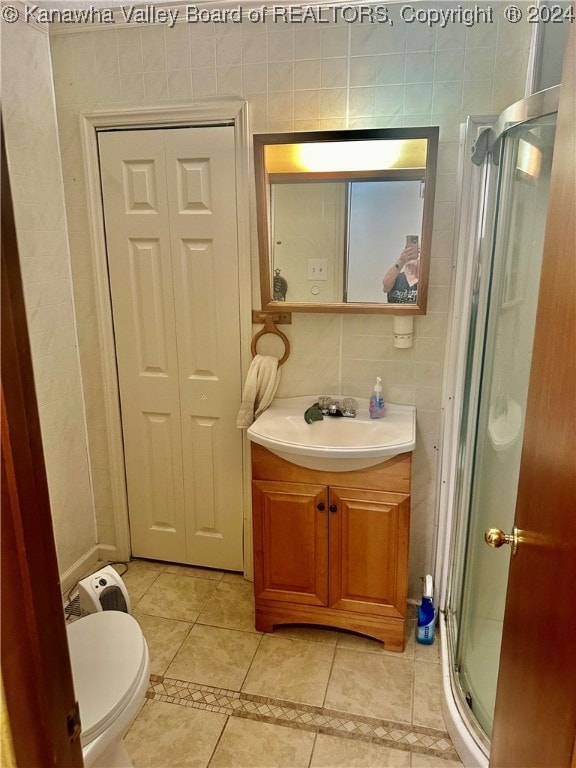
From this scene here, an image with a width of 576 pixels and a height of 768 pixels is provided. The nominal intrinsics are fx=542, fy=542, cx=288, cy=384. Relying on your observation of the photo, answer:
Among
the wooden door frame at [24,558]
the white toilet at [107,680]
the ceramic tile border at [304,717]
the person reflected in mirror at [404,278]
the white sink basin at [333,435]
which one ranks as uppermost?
the person reflected in mirror at [404,278]

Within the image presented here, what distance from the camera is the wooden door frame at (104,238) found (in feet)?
7.12

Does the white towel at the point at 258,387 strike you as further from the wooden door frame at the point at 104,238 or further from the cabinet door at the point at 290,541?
the cabinet door at the point at 290,541

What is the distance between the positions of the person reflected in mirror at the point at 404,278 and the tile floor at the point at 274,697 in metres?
1.39

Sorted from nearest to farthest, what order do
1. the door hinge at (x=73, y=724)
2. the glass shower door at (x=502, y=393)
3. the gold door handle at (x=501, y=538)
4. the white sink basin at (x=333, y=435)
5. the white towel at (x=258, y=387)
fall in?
the door hinge at (x=73, y=724)
the gold door handle at (x=501, y=538)
the glass shower door at (x=502, y=393)
the white sink basin at (x=333, y=435)
the white towel at (x=258, y=387)

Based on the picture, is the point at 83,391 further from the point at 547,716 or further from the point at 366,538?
the point at 547,716

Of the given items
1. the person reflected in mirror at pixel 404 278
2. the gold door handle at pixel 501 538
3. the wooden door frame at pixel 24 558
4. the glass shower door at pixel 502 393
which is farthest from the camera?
the person reflected in mirror at pixel 404 278

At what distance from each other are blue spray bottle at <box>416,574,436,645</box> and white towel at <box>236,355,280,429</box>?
3.26 feet

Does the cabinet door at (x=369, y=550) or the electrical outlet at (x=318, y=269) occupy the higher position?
the electrical outlet at (x=318, y=269)

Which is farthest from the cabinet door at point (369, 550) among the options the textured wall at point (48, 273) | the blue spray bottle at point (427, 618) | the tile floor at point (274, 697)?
the textured wall at point (48, 273)

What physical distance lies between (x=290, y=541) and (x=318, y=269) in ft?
3.54

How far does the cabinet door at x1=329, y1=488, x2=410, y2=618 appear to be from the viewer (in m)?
2.02

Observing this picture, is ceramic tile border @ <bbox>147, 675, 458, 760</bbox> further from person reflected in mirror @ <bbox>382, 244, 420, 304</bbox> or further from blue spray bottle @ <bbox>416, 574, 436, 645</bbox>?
person reflected in mirror @ <bbox>382, 244, 420, 304</bbox>

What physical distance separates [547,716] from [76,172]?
2.46 m

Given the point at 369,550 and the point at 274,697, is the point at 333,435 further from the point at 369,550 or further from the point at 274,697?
the point at 274,697
